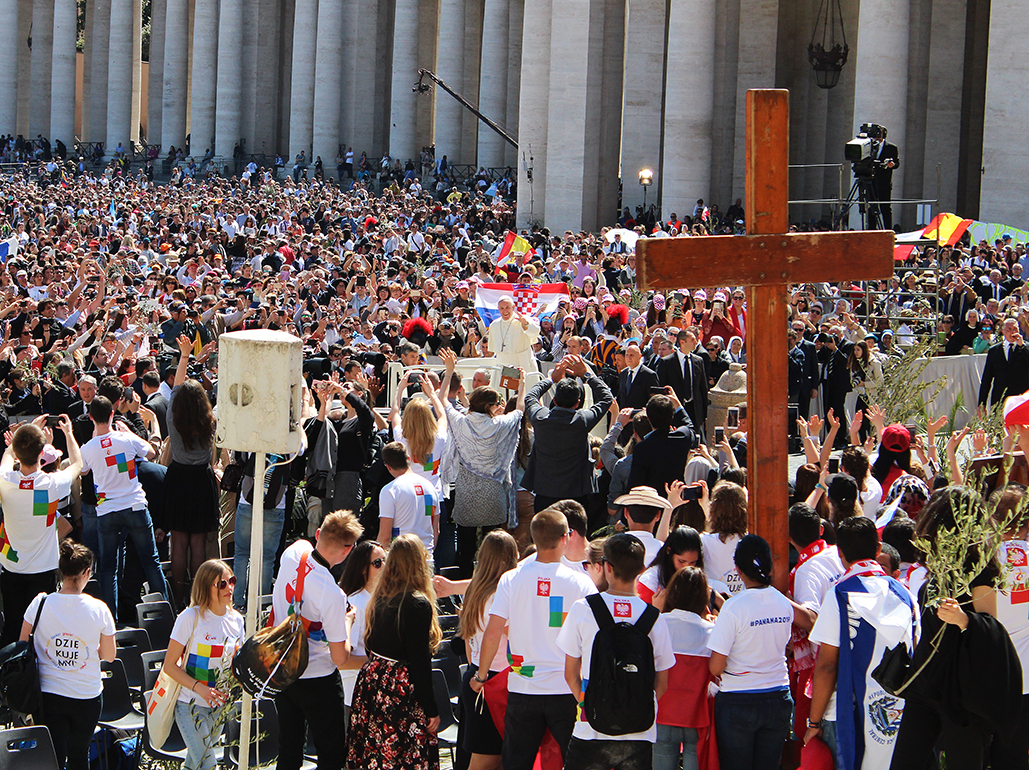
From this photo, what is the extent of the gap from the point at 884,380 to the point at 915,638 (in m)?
7.86

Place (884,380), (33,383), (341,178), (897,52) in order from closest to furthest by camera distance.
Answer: (33,383) < (884,380) < (897,52) < (341,178)

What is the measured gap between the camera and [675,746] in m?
6.37

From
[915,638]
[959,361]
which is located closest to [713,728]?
[915,638]

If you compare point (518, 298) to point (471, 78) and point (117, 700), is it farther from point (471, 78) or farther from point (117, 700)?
point (471, 78)

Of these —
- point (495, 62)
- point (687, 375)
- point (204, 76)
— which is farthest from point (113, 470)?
point (204, 76)

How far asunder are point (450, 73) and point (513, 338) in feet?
120

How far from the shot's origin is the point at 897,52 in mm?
28500

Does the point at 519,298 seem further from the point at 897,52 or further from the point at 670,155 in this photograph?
the point at 670,155

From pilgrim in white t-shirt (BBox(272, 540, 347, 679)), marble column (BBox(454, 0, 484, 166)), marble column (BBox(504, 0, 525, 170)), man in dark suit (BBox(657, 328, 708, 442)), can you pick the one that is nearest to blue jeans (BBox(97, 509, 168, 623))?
pilgrim in white t-shirt (BBox(272, 540, 347, 679))

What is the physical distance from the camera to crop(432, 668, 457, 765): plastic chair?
7770 millimetres

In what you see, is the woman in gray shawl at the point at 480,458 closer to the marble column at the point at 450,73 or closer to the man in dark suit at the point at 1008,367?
the man in dark suit at the point at 1008,367

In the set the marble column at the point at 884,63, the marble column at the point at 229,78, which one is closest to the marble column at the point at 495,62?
the marble column at the point at 229,78

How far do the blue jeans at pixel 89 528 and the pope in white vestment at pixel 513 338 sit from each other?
506 centimetres

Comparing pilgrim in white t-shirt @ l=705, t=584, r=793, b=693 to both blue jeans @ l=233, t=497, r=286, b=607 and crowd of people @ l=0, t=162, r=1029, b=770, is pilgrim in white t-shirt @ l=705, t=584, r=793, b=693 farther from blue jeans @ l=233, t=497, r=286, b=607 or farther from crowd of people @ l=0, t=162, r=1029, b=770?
blue jeans @ l=233, t=497, r=286, b=607
